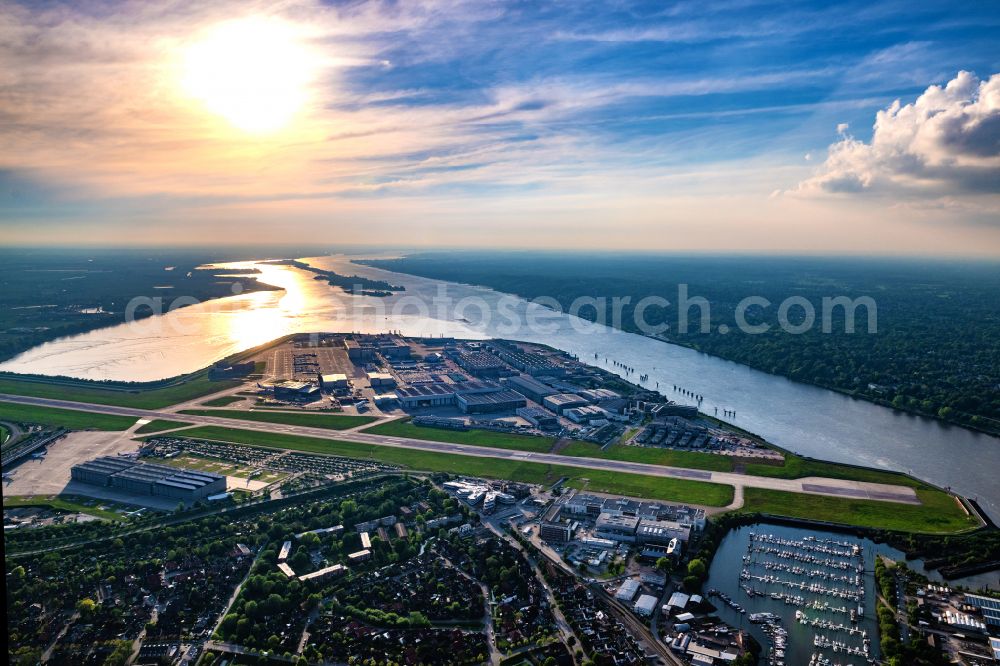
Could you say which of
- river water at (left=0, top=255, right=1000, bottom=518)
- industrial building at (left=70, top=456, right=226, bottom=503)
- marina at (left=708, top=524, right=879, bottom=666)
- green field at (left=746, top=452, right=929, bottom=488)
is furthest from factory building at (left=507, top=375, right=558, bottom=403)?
industrial building at (left=70, top=456, right=226, bottom=503)

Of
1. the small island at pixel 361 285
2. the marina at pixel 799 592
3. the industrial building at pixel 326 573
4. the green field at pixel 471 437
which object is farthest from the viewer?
the small island at pixel 361 285

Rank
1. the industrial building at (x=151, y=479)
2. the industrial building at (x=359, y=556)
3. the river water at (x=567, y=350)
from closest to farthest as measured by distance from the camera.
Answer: the industrial building at (x=359, y=556) < the industrial building at (x=151, y=479) < the river water at (x=567, y=350)

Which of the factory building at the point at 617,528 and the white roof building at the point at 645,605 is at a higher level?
the factory building at the point at 617,528

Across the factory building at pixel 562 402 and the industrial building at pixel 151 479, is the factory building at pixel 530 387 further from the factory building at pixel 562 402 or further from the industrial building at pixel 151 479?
the industrial building at pixel 151 479

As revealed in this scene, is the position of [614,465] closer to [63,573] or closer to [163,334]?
[63,573]

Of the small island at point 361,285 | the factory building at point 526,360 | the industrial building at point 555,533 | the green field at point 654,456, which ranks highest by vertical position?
the small island at point 361,285

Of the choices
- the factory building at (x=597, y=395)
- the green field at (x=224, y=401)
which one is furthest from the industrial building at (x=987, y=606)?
the green field at (x=224, y=401)

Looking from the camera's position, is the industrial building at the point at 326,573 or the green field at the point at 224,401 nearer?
the industrial building at the point at 326,573
